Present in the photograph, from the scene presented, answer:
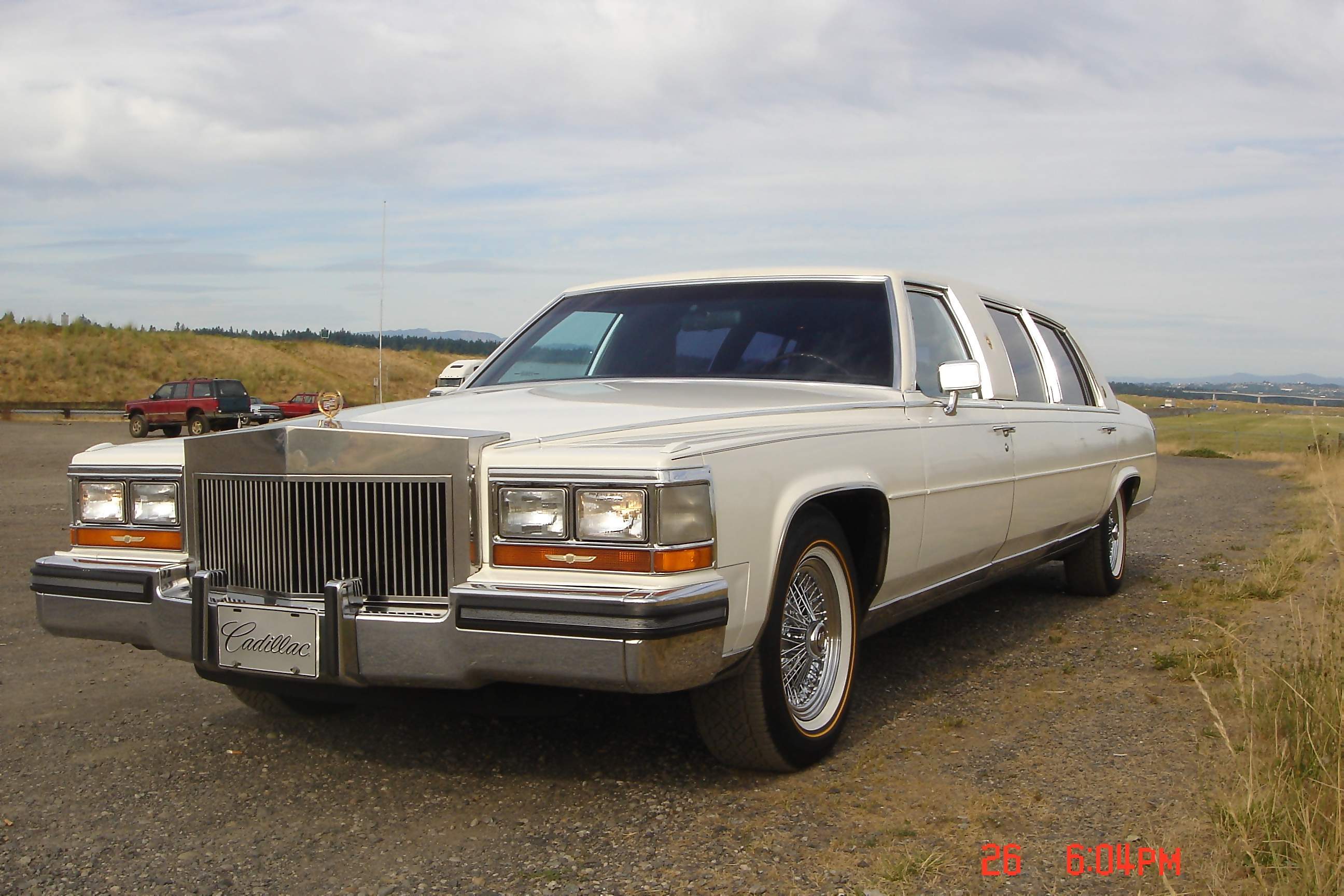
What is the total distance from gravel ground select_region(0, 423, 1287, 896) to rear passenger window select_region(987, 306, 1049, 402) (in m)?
1.37

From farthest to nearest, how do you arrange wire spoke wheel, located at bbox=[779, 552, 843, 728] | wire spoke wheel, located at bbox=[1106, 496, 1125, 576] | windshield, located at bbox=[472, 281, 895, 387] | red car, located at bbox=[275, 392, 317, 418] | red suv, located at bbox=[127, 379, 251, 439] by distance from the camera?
red car, located at bbox=[275, 392, 317, 418] → red suv, located at bbox=[127, 379, 251, 439] → wire spoke wheel, located at bbox=[1106, 496, 1125, 576] → windshield, located at bbox=[472, 281, 895, 387] → wire spoke wheel, located at bbox=[779, 552, 843, 728]

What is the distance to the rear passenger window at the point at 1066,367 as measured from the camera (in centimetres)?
632

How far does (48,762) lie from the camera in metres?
3.65

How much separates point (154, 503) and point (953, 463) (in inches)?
111

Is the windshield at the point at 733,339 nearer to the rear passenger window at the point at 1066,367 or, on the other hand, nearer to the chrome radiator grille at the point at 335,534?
the chrome radiator grille at the point at 335,534

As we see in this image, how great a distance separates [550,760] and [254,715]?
131 cm

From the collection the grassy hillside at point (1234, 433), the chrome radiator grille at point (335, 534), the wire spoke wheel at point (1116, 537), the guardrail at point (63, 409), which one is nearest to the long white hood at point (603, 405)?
the chrome radiator grille at point (335, 534)

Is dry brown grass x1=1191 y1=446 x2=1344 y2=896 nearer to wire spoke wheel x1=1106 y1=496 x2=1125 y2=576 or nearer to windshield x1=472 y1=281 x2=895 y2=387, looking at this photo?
windshield x1=472 y1=281 x2=895 y2=387

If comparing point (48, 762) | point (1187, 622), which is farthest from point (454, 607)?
point (1187, 622)

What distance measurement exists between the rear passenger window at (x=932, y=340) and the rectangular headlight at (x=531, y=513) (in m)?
1.96

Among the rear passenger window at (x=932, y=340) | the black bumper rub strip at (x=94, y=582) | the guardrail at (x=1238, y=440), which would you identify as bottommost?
the guardrail at (x=1238, y=440)
